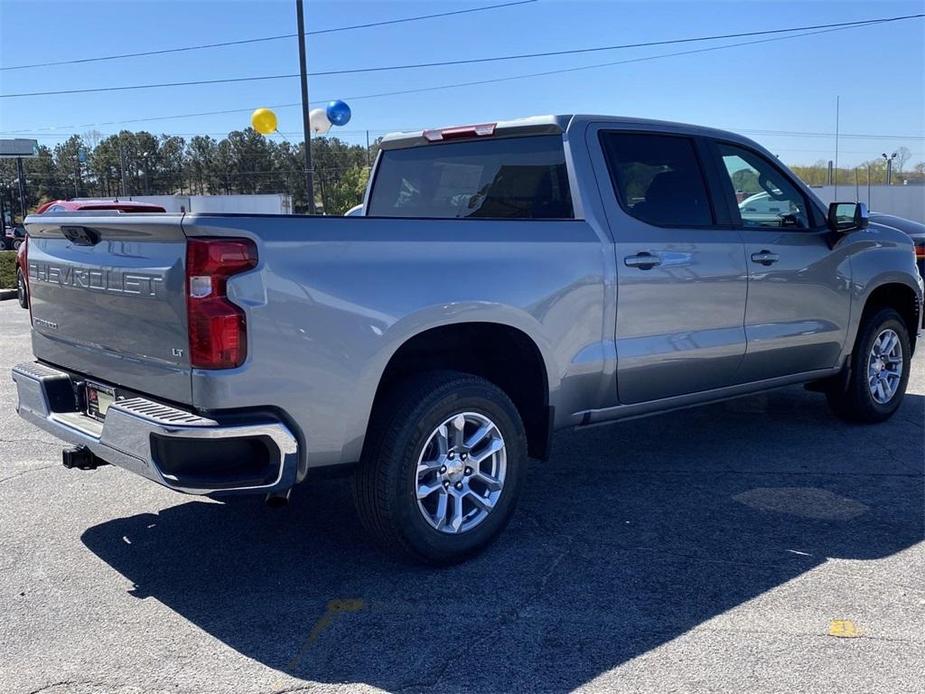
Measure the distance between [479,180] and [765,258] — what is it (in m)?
1.74

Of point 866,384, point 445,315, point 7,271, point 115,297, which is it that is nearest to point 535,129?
point 445,315

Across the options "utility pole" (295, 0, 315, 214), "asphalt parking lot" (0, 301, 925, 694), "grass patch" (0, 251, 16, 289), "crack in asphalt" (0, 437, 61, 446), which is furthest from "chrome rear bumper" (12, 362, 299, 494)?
"grass patch" (0, 251, 16, 289)

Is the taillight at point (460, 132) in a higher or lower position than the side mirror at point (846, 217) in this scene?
higher

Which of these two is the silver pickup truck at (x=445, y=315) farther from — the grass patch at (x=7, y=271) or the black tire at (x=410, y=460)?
the grass patch at (x=7, y=271)

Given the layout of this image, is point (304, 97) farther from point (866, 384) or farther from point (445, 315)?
point (445, 315)

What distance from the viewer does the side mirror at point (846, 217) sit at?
A: 5.77 m

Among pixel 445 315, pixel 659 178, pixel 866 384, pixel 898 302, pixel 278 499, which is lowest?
pixel 866 384

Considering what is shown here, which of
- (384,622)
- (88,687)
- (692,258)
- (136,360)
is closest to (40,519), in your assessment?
(136,360)

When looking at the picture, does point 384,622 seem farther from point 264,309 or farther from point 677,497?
point 677,497

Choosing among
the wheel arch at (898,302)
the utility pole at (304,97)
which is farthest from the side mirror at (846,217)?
the utility pole at (304,97)

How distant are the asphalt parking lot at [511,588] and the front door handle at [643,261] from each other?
1.27m

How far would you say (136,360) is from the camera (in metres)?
3.61

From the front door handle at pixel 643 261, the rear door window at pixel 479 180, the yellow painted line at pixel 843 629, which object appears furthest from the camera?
the rear door window at pixel 479 180

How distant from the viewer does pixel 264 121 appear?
1948 cm
